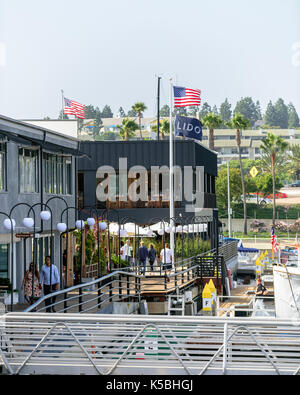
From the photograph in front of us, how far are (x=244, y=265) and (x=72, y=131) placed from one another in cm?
2301

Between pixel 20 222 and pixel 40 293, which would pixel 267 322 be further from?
pixel 20 222

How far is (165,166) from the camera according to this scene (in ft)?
155

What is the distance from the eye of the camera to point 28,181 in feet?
77.8

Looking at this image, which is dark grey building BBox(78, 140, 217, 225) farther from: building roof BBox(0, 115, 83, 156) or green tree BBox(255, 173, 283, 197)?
green tree BBox(255, 173, 283, 197)

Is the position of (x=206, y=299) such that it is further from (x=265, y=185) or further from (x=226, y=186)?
(x=265, y=185)

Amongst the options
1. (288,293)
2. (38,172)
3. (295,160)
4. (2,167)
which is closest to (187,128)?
(288,293)

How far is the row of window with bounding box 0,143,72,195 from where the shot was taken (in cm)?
2175

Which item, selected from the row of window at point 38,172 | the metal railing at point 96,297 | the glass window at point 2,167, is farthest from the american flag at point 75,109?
the glass window at point 2,167

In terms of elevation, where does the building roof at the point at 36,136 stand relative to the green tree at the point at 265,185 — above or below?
above

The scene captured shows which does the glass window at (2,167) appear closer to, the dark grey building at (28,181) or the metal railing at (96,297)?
the dark grey building at (28,181)

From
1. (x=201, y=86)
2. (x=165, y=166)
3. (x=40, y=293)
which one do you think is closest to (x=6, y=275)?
(x=40, y=293)

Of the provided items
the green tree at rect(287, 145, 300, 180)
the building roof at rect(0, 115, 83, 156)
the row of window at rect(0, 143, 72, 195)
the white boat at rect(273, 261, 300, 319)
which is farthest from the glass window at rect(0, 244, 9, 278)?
the green tree at rect(287, 145, 300, 180)

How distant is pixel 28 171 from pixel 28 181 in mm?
317

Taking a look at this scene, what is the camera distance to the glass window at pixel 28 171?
23111 millimetres
